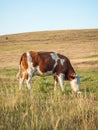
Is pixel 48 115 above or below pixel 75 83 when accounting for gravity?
above

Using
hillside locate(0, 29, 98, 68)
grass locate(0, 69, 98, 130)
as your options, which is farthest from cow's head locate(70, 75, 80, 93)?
hillside locate(0, 29, 98, 68)

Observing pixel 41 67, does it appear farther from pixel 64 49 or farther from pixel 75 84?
pixel 64 49

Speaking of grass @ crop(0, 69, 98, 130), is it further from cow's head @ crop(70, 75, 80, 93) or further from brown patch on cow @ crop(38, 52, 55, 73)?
brown patch on cow @ crop(38, 52, 55, 73)

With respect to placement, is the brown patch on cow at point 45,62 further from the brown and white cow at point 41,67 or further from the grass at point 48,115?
Answer: the grass at point 48,115

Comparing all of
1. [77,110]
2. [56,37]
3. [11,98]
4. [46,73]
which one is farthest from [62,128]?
[56,37]

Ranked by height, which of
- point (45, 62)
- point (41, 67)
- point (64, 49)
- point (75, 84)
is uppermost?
point (45, 62)

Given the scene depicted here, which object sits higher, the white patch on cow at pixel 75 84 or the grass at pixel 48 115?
the grass at pixel 48 115

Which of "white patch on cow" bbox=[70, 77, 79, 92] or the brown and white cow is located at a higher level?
the brown and white cow

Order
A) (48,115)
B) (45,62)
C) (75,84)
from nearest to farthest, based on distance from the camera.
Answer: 1. (48,115)
2. (75,84)
3. (45,62)

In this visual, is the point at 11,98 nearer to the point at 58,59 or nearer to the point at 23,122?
the point at 23,122

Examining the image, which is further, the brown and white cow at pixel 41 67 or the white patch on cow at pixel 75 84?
the brown and white cow at pixel 41 67

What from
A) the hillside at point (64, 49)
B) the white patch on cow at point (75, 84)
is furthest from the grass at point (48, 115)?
the hillside at point (64, 49)

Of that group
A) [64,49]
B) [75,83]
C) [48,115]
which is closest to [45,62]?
[75,83]

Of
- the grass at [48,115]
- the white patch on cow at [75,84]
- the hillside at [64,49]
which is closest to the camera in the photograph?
the grass at [48,115]
